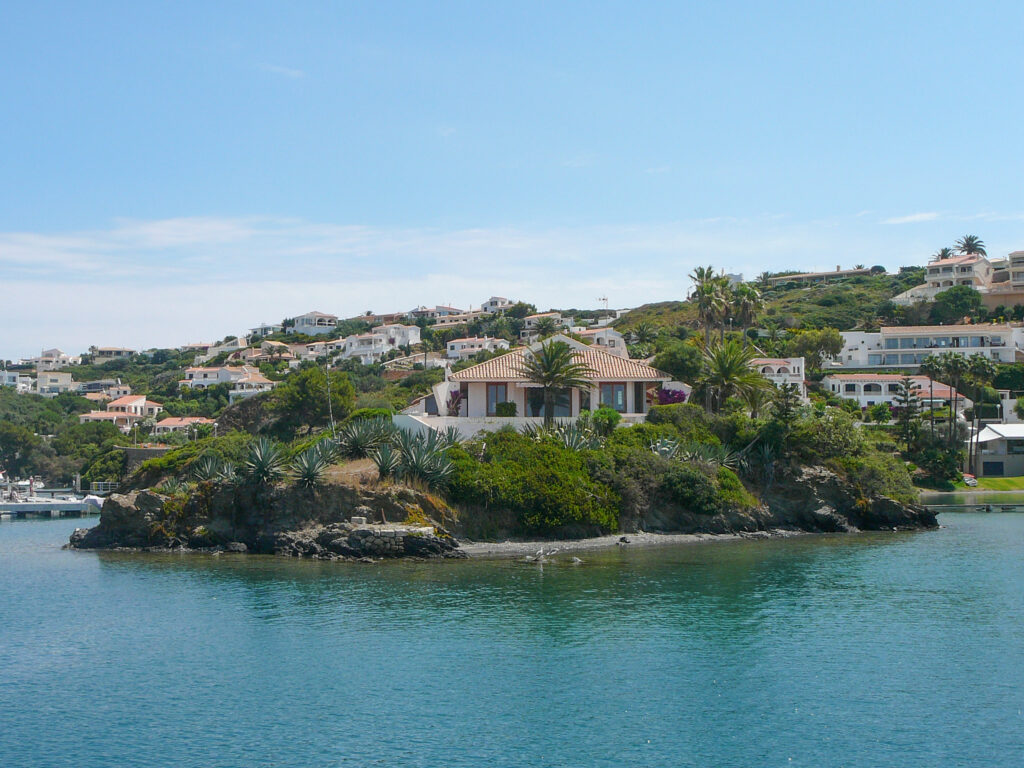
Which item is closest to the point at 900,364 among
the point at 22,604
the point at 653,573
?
the point at 653,573

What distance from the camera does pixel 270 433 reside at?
259 ft

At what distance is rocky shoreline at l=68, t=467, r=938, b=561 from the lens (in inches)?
1775

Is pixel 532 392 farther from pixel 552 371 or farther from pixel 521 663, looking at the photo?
pixel 521 663

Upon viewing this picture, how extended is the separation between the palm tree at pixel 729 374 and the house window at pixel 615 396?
514cm

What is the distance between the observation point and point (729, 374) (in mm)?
58656

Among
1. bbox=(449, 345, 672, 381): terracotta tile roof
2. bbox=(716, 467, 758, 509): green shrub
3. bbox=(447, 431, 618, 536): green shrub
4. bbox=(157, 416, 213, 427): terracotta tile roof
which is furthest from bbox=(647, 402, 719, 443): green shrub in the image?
bbox=(157, 416, 213, 427): terracotta tile roof

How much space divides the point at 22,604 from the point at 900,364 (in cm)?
9846

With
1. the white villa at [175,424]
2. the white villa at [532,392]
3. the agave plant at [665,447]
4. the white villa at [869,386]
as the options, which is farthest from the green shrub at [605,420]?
the white villa at [175,424]

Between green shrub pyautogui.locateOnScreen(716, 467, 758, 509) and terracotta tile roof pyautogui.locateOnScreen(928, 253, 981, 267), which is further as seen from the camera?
terracotta tile roof pyautogui.locateOnScreen(928, 253, 981, 267)

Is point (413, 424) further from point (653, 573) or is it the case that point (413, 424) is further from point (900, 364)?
point (900, 364)

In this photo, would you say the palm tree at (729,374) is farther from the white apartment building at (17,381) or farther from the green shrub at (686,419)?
the white apartment building at (17,381)

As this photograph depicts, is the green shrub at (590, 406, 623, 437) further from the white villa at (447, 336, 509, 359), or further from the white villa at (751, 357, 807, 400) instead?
the white villa at (447, 336, 509, 359)

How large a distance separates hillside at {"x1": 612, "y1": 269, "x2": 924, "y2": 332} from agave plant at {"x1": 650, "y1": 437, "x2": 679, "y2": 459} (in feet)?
264

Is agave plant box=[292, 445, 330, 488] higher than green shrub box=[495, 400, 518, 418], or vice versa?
green shrub box=[495, 400, 518, 418]
